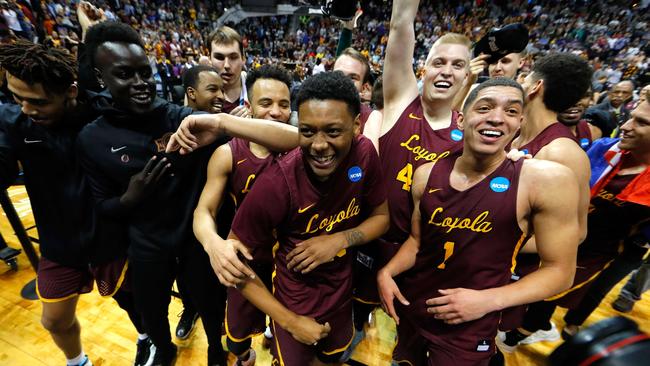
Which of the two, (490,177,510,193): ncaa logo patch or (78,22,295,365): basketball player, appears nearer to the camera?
(490,177,510,193): ncaa logo patch

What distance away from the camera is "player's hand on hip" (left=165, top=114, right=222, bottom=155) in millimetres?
1336

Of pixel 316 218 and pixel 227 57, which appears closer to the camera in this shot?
pixel 316 218

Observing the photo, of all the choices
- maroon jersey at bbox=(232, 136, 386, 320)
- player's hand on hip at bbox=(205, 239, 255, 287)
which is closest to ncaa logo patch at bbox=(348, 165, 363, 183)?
maroon jersey at bbox=(232, 136, 386, 320)

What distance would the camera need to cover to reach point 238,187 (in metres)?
1.70

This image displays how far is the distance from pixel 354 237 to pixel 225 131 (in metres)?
0.84

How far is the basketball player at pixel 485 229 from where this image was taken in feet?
4.27

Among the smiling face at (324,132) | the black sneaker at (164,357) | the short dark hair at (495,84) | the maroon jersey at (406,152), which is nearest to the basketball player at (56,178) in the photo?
the black sneaker at (164,357)

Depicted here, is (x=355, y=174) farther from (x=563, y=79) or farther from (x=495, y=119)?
(x=563, y=79)

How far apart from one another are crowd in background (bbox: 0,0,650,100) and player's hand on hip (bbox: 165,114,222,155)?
20.3 feet

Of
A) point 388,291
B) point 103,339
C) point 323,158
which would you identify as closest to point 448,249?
point 388,291

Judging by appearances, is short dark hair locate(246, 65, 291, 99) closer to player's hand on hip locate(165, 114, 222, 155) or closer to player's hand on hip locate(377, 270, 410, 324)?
player's hand on hip locate(165, 114, 222, 155)

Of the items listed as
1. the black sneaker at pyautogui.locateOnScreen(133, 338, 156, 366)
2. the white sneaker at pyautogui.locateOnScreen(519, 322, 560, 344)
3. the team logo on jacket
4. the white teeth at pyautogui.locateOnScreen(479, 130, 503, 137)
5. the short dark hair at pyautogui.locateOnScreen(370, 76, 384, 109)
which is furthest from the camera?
the short dark hair at pyautogui.locateOnScreen(370, 76, 384, 109)

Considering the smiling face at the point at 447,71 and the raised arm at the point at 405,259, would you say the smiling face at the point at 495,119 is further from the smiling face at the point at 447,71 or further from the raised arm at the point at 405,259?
the smiling face at the point at 447,71

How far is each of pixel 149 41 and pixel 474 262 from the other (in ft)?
47.2
